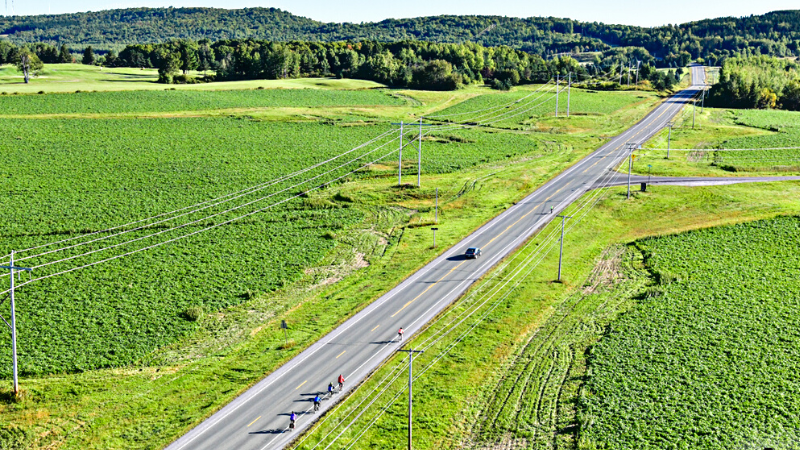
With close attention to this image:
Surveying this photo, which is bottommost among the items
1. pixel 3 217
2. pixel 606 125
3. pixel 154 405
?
pixel 154 405

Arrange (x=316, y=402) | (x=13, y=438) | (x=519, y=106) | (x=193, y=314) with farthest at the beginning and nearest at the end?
(x=519, y=106)
(x=193, y=314)
(x=316, y=402)
(x=13, y=438)

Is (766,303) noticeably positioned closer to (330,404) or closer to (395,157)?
(330,404)

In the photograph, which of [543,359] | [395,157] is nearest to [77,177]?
[395,157]

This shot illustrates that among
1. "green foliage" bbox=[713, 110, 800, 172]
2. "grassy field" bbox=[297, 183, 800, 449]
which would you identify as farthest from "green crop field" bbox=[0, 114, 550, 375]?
"green foliage" bbox=[713, 110, 800, 172]

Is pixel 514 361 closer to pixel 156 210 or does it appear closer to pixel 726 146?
pixel 156 210

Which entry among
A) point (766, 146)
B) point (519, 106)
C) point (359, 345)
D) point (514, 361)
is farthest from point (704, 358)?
point (519, 106)

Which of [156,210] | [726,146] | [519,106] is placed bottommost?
[156,210]
